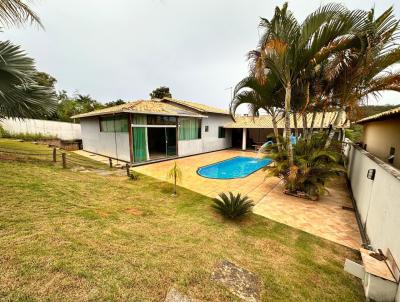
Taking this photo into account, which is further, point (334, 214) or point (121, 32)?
point (121, 32)

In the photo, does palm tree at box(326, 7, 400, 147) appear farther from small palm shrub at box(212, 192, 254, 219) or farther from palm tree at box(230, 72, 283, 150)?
small palm shrub at box(212, 192, 254, 219)

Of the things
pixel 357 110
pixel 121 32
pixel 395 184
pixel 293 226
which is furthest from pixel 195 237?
pixel 121 32

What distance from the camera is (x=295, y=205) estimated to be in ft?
21.1

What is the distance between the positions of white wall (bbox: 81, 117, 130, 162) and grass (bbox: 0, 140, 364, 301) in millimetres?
6569

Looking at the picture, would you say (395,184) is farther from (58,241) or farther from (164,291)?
(58,241)

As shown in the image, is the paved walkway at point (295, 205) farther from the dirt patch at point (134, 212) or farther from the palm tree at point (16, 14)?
the palm tree at point (16, 14)

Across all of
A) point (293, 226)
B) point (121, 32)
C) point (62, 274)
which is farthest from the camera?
point (121, 32)

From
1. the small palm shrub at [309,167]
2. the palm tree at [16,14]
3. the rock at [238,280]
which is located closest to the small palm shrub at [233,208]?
the rock at [238,280]

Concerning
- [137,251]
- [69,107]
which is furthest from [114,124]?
[69,107]

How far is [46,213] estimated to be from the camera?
13.0 ft

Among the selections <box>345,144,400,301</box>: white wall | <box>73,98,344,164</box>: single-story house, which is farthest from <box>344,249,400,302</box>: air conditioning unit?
<box>73,98,344,164</box>: single-story house

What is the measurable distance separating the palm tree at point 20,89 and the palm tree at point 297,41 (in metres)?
7.43

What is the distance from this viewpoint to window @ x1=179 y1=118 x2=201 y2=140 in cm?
1518

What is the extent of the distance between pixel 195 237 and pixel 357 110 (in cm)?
674
